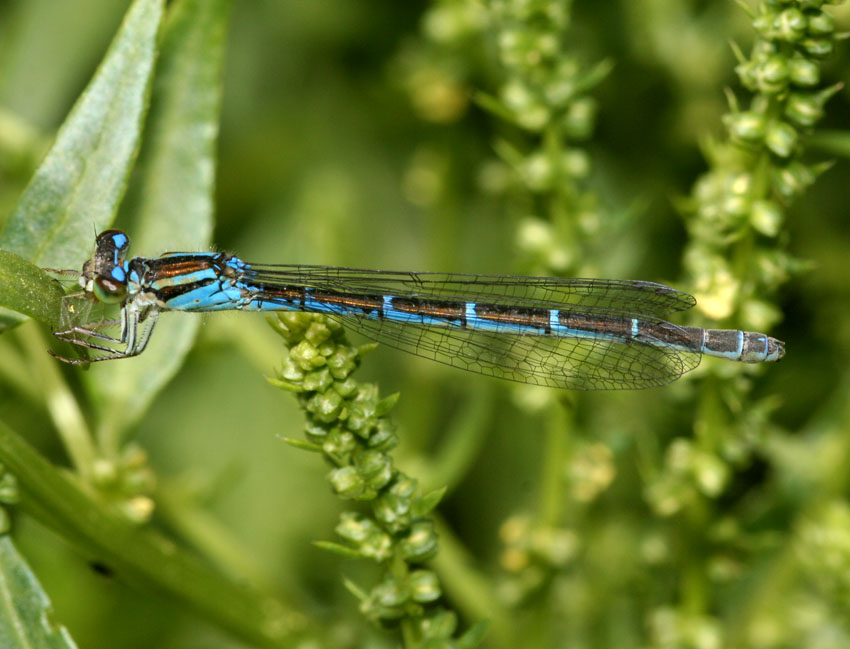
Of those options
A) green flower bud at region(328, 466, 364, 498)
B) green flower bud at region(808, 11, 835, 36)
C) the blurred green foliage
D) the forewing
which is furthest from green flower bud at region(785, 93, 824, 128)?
green flower bud at region(328, 466, 364, 498)

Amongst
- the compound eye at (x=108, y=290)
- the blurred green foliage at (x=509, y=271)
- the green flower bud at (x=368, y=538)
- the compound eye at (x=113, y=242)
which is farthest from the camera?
the compound eye at (x=108, y=290)

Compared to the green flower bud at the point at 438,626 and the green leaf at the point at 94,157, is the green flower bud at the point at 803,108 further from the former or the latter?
the green leaf at the point at 94,157

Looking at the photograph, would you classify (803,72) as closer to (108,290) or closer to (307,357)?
(307,357)

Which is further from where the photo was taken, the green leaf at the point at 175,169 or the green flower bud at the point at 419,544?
the green leaf at the point at 175,169

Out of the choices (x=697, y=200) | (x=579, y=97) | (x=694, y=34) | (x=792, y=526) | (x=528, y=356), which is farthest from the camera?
(x=694, y=34)

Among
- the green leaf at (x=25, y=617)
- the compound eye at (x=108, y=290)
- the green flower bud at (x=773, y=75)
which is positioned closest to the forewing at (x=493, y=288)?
the compound eye at (x=108, y=290)

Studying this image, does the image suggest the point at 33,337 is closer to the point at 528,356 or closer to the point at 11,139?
the point at 11,139

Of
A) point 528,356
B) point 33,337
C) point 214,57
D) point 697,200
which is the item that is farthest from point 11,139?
point 697,200
